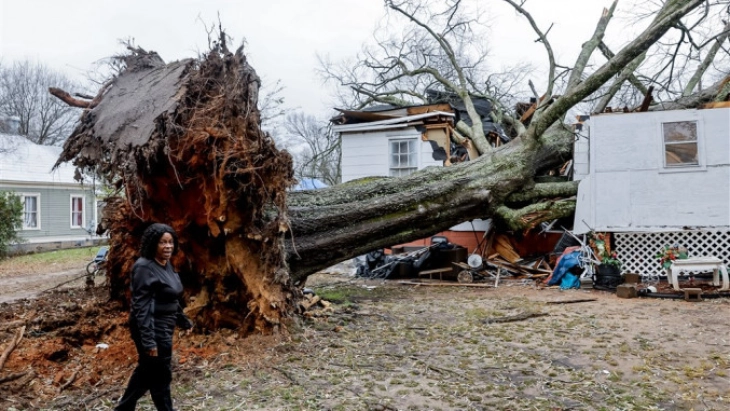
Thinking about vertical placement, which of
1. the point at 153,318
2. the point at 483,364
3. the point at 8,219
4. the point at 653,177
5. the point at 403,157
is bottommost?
the point at 483,364

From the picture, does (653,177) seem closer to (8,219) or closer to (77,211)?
(8,219)

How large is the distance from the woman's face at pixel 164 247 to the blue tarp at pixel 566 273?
858 cm

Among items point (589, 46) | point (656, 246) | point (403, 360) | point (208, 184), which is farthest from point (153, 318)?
point (589, 46)

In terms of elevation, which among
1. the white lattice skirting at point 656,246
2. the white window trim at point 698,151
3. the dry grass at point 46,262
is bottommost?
the dry grass at point 46,262

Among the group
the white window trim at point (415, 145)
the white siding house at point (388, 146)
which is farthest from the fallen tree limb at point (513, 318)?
the white window trim at point (415, 145)

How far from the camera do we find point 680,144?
431 inches

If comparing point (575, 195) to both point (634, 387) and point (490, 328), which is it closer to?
point (490, 328)

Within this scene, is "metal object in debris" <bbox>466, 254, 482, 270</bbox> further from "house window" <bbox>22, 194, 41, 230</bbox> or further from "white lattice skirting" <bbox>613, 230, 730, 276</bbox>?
"house window" <bbox>22, 194, 41, 230</bbox>

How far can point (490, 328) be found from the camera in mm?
7039

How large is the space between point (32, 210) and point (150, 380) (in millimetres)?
22534

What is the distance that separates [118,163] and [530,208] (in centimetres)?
885

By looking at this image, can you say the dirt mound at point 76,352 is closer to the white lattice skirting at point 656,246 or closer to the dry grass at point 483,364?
the dry grass at point 483,364

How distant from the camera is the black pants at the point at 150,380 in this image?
3.85m

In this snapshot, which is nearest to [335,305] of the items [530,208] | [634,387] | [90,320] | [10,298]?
[90,320]
